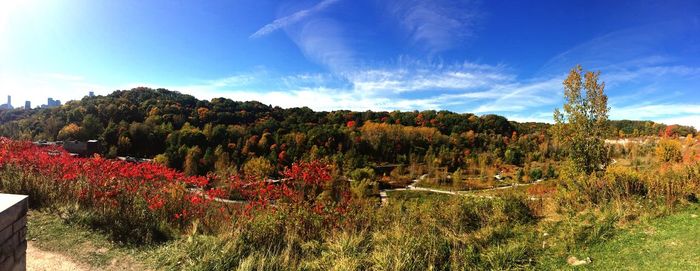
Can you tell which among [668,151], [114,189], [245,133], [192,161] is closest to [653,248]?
[114,189]

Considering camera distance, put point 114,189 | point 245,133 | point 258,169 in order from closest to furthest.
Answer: point 114,189, point 258,169, point 245,133

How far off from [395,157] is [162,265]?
48.7 meters

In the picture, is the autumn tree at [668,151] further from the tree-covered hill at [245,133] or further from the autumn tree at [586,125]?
the tree-covered hill at [245,133]

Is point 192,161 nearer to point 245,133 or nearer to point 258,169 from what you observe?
point 245,133

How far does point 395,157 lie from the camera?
52.2 meters

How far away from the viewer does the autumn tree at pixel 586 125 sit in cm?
962

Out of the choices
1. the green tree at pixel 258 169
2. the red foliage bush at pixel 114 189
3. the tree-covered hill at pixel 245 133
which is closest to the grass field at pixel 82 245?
the red foliage bush at pixel 114 189

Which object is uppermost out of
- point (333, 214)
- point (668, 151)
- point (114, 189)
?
point (668, 151)

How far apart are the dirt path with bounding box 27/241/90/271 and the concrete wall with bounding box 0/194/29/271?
0.90 meters

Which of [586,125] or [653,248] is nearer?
[653,248]

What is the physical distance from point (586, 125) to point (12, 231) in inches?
482

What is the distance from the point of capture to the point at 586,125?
32.0 ft

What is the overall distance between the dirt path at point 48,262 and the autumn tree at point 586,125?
11.6 meters

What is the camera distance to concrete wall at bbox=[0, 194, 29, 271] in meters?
3.11
